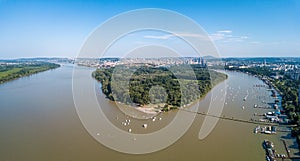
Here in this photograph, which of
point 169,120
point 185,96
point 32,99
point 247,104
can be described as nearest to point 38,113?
point 32,99

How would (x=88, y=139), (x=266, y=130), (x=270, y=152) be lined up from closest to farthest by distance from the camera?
(x=270, y=152) → (x=88, y=139) → (x=266, y=130)

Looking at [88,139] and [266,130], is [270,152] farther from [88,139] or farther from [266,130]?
[88,139]

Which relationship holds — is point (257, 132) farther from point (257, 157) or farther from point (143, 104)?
point (143, 104)

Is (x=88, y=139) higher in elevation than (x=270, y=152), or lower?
higher

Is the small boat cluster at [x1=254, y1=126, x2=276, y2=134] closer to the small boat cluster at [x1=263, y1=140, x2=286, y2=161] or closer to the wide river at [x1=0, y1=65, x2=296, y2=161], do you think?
the wide river at [x1=0, y1=65, x2=296, y2=161]

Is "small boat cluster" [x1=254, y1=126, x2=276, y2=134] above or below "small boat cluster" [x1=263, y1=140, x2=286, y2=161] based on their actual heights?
above

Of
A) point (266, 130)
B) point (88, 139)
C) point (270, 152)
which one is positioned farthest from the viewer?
point (266, 130)

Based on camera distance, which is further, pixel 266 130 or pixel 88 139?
pixel 266 130

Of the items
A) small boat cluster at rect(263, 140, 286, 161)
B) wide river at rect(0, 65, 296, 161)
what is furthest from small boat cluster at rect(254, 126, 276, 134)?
small boat cluster at rect(263, 140, 286, 161)

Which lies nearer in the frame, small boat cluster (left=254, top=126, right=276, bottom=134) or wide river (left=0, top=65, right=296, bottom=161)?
wide river (left=0, top=65, right=296, bottom=161)

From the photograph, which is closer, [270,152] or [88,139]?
[270,152]

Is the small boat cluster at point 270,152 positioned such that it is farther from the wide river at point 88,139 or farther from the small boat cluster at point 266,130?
the small boat cluster at point 266,130

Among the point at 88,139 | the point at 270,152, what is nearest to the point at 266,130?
the point at 270,152
